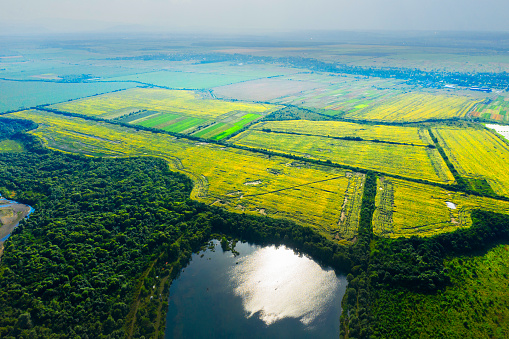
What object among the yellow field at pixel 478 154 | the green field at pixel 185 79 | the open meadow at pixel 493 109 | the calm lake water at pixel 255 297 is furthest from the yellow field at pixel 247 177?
the open meadow at pixel 493 109

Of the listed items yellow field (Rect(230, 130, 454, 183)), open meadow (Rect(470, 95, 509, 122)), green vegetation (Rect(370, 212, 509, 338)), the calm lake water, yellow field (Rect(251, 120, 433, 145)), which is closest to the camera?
green vegetation (Rect(370, 212, 509, 338))

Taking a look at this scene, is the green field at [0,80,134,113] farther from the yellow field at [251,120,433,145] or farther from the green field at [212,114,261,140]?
the yellow field at [251,120,433,145]

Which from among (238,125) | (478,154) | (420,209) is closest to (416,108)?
(478,154)

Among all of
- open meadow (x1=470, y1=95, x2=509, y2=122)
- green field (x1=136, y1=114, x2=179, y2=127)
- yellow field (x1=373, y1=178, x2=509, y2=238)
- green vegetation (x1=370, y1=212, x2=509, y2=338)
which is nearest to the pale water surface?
open meadow (x1=470, y1=95, x2=509, y2=122)

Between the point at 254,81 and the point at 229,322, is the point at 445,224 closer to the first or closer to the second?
the point at 229,322

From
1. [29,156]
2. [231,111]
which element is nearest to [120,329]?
[29,156]

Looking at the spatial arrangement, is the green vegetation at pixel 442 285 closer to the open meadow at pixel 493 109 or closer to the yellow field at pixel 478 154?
the yellow field at pixel 478 154
